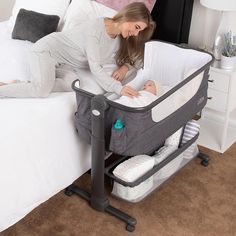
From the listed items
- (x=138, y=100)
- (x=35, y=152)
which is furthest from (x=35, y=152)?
(x=138, y=100)

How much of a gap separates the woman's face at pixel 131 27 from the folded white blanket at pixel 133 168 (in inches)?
23.6

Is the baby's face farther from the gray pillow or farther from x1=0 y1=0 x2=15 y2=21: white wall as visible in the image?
x1=0 y1=0 x2=15 y2=21: white wall

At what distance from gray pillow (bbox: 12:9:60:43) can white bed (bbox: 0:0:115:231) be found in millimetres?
686

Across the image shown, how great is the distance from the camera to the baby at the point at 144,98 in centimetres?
198

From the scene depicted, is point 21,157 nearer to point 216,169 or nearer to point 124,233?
point 124,233

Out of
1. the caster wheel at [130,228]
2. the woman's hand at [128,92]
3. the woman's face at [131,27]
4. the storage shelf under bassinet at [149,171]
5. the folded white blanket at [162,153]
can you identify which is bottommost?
the caster wheel at [130,228]

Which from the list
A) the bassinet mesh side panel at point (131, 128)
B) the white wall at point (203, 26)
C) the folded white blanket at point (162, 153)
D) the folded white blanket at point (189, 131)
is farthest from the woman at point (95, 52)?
the white wall at point (203, 26)

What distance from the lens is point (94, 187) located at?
2074mm

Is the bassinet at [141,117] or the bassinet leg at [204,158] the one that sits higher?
the bassinet at [141,117]

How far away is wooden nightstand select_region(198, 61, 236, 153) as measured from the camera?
2.44 meters

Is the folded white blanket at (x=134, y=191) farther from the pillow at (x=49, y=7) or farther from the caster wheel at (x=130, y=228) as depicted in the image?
the pillow at (x=49, y=7)

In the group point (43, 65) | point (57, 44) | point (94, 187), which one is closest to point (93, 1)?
point (57, 44)

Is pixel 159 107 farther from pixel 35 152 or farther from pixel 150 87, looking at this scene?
pixel 35 152

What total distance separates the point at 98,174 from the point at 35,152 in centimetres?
33
